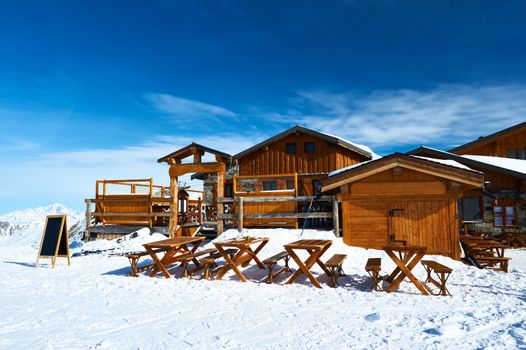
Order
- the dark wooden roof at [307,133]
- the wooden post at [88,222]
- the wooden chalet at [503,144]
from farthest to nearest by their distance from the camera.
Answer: the wooden chalet at [503,144] < the dark wooden roof at [307,133] < the wooden post at [88,222]

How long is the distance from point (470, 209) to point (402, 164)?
368 inches

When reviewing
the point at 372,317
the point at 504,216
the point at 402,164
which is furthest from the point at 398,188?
the point at 504,216

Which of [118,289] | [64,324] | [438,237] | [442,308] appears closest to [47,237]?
[118,289]

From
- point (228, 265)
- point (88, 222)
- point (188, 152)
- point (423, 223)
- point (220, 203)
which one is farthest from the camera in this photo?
point (88, 222)

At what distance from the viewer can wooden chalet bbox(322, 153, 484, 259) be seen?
10.8 m

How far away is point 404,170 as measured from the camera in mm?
11438

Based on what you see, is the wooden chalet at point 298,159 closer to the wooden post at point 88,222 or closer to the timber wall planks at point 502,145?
the wooden post at point 88,222

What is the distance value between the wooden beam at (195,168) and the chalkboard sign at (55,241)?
17.8ft

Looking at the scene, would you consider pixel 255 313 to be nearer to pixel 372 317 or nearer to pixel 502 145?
pixel 372 317

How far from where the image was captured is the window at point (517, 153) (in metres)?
21.7

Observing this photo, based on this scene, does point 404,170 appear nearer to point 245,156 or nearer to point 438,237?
point 438,237

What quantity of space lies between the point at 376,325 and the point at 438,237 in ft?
23.4

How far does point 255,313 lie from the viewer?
5.70 meters

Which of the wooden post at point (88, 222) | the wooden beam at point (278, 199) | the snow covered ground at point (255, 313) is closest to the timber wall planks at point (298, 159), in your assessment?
the wooden beam at point (278, 199)
